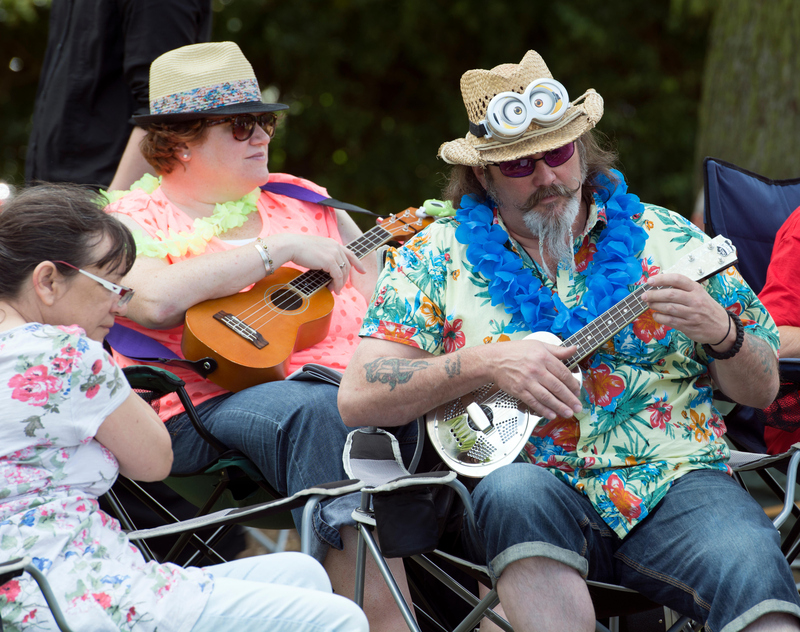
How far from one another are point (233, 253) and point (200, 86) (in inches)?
22.7

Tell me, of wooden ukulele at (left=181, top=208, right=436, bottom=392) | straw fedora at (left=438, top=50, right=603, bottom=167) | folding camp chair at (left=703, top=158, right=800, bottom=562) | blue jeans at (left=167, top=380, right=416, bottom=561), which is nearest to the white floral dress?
blue jeans at (left=167, top=380, right=416, bottom=561)

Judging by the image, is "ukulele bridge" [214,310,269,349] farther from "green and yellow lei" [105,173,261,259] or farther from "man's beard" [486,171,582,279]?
"man's beard" [486,171,582,279]

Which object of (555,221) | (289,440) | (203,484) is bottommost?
(203,484)

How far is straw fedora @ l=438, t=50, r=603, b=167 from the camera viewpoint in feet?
7.15

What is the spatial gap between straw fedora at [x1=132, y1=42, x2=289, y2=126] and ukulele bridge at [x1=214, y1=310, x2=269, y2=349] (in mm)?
636

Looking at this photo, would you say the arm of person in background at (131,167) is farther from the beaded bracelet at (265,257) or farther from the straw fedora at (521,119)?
the straw fedora at (521,119)

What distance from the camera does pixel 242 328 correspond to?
2461mm

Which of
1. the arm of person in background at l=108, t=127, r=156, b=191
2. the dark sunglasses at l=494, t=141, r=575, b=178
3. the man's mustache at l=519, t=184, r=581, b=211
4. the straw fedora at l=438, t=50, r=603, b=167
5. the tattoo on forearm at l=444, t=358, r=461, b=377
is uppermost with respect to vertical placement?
the straw fedora at l=438, t=50, r=603, b=167

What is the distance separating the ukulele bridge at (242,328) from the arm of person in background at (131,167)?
794 millimetres

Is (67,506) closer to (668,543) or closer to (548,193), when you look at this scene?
(668,543)

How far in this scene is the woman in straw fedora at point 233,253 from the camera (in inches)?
87.4

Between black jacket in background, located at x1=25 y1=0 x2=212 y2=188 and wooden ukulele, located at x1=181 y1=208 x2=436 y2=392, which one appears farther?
black jacket in background, located at x1=25 y1=0 x2=212 y2=188

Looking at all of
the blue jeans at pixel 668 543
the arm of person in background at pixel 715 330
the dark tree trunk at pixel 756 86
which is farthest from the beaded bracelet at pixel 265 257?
the dark tree trunk at pixel 756 86

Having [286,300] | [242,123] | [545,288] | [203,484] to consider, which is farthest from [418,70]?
[545,288]
